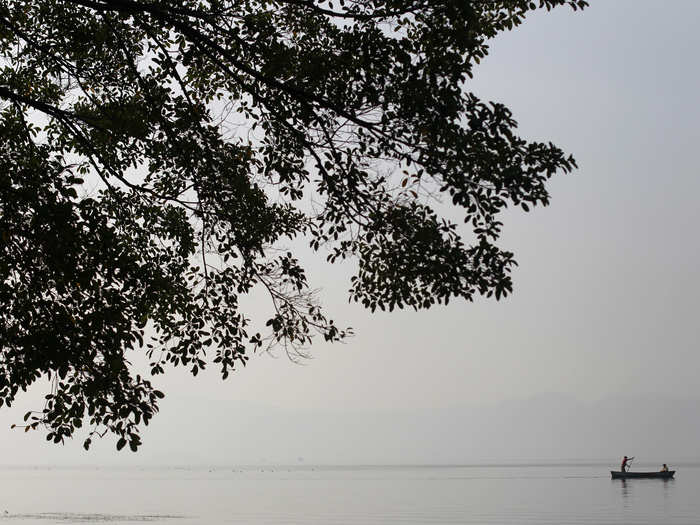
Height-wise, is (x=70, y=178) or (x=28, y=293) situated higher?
(x=70, y=178)

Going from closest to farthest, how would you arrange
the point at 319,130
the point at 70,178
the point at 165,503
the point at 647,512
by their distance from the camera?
the point at 70,178, the point at 319,130, the point at 647,512, the point at 165,503

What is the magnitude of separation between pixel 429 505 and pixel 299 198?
49.8 metres

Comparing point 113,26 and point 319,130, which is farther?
point 113,26

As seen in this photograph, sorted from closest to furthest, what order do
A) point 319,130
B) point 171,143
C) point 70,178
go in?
point 70,178, point 319,130, point 171,143

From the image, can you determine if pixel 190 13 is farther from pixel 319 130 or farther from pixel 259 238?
pixel 259 238

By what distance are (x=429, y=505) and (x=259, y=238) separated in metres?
49.6

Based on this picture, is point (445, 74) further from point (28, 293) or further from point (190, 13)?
point (28, 293)

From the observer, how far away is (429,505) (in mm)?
60438

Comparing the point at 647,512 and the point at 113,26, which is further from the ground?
the point at 113,26

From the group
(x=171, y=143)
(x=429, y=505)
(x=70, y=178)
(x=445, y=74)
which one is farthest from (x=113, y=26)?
(x=429, y=505)

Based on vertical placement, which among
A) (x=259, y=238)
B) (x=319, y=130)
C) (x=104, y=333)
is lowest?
(x=104, y=333)

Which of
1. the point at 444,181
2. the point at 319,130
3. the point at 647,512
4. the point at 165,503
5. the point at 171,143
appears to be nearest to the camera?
the point at 444,181

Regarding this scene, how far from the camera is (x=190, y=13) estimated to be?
12.5 metres

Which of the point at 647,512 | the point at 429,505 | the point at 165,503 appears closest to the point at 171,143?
the point at 647,512
